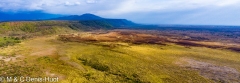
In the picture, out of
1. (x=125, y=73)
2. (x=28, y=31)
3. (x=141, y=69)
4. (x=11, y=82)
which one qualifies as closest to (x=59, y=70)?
(x=11, y=82)

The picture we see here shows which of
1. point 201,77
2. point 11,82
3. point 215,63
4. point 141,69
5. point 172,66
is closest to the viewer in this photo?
point 11,82

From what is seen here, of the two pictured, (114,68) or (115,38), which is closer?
(114,68)

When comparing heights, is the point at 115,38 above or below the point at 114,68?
above

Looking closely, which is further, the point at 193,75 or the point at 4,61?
the point at 4,61

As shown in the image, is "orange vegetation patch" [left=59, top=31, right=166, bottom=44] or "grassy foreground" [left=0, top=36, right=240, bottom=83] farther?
"orange vegetation patch" [left=59, top=31, right=166, bottom=44]

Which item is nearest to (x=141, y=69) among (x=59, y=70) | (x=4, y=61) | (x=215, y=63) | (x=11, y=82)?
(x=59, y=70)

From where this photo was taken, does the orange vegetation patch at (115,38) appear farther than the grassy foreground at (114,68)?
Yes

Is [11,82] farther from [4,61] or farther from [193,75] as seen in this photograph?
[193,75]

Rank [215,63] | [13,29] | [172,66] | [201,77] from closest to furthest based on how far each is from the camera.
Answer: [201,77] < [172,66] < [215,63] < [13,29]

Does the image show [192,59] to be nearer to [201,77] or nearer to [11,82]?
[201,77]
